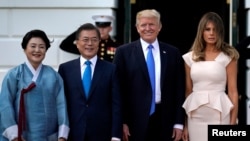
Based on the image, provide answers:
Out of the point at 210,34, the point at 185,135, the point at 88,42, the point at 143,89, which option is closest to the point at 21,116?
the point at 88,42

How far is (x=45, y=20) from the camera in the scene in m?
7.87

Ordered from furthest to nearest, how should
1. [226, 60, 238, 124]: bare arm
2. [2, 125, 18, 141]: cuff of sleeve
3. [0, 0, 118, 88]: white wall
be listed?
[0, 0, 118, 88]: white wall → [226, 60, 238, 124]: bare arm → [2, 125, 18, 141]: cuff of sleeve

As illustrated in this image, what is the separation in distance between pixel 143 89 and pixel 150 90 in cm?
6

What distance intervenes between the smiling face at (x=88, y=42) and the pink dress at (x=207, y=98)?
0.98m

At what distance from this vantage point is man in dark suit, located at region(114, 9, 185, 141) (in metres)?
5.33

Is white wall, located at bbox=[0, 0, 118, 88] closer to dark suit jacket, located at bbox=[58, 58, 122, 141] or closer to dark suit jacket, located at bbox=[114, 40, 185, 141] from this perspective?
dark suit jacket, located at bbox=[114, 40, 185, 141]

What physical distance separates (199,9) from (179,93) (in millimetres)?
3949

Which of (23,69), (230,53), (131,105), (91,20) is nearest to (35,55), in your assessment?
(23,69)

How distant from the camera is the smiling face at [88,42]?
199 inches

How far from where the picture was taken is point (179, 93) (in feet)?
17.8

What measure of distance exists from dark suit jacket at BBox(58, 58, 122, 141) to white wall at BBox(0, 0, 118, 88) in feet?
8.75

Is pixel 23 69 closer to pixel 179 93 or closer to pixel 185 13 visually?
pixel 179 93

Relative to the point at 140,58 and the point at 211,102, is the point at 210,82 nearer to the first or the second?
the point at 211,102

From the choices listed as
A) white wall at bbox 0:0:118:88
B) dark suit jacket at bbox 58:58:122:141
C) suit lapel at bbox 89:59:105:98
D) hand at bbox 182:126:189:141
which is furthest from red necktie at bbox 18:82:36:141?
white wall at bbox 0:0:118:88
